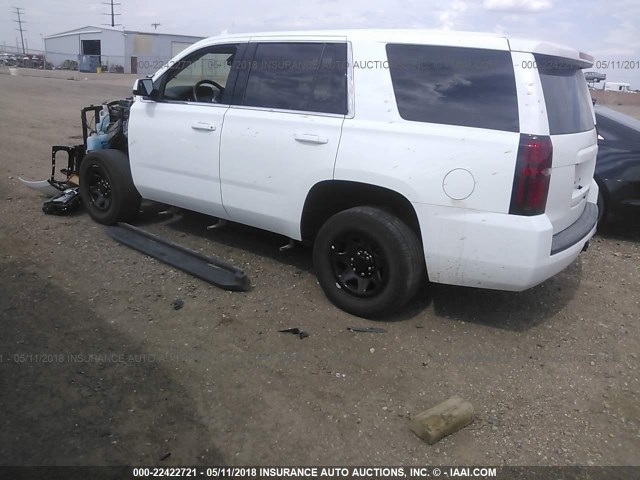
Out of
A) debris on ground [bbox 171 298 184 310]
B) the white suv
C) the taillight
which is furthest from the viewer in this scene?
debris on ground [bbox 171 298 184 310]

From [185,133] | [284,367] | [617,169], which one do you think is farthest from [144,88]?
[617,169]

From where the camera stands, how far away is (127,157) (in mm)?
5660

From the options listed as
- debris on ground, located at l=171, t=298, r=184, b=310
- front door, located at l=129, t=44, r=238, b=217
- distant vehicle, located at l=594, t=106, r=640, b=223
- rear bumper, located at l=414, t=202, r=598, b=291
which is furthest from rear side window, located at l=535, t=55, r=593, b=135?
debris on ground, located at l=171, t=298, r=184, b=310

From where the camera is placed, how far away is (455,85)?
3.54m

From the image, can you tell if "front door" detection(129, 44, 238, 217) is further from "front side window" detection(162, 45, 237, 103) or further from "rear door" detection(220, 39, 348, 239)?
"rear door" detection(220, 39, 348, 239)

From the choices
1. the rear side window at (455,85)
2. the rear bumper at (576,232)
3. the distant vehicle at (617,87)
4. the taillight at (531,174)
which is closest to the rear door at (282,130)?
the rear side window at (455,85)

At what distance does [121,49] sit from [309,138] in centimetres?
5934

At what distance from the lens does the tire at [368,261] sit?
12.2 feet

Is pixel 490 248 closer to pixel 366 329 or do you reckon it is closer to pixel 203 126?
pixel 366 329

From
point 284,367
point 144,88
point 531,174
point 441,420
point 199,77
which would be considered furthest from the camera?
point 199,77

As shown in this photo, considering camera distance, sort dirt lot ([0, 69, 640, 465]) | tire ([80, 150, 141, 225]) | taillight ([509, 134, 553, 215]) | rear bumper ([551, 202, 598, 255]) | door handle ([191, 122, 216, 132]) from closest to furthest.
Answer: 1. dirt lot ([0, 69, 640, 465])
2. taillight ([509, 134, 553, 215])
3. rear bumper ([551, 202, 598, 255])
4. door handle ([191, 122, 216, 132])
5. tire ([80, 150, 141, 225])

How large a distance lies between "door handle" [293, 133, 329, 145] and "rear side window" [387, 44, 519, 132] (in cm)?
59

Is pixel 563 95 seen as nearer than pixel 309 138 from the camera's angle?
Yes

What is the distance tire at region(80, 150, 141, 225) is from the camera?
544cm
